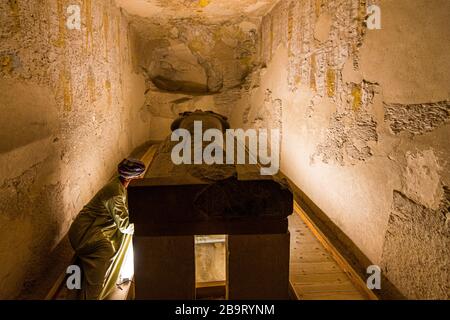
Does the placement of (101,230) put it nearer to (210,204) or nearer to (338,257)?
(210,204)

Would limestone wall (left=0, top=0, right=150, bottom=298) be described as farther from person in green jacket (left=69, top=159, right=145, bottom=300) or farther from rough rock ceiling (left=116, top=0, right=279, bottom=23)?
rough rock ceiling (left=116, top=0, right=279, bottom=23)

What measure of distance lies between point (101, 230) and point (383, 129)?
197 cm

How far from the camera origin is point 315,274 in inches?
79.0

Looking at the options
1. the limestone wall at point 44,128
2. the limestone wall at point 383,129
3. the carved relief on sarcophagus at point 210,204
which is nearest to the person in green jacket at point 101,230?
the limestone wall at point 44,128

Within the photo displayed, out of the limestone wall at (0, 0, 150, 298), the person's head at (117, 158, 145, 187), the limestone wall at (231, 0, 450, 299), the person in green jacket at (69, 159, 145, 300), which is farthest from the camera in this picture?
the person's head at (117, 158, 145, 187)

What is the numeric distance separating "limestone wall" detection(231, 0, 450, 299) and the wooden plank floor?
0.24 m

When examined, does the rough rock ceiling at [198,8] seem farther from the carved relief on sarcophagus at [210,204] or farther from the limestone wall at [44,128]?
the carved relief on sarcophagus at [210,204]

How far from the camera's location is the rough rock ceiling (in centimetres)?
411

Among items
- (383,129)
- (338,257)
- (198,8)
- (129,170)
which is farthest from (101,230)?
(198,8)

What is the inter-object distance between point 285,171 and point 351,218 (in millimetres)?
1716

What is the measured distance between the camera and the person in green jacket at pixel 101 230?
197cm

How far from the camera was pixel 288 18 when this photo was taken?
3.66 metres

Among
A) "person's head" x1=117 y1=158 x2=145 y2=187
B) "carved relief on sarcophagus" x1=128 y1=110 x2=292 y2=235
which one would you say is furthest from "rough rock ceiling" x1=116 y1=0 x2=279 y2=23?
"carved relief on sarcophagus" x1=128 y1=110 x2=292 y2=235

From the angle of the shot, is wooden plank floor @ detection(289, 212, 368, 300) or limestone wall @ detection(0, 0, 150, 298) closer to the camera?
limestone wall @ detection(0, 0, 150, 298)
